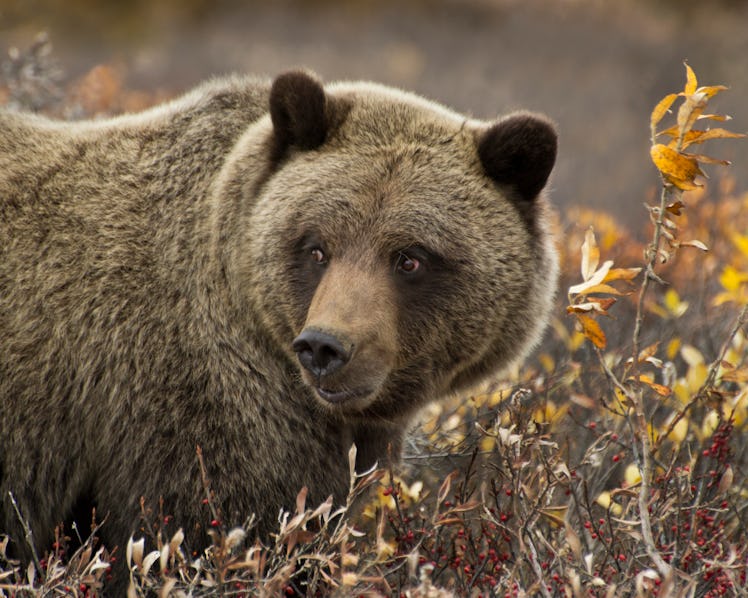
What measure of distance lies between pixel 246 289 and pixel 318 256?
400 millimetres

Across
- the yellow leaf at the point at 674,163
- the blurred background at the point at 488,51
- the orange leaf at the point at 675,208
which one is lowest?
the blurred background at the point at 488,51

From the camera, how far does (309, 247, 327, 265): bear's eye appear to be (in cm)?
432

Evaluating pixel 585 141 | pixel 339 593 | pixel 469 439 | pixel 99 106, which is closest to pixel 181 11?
pixel 585 141

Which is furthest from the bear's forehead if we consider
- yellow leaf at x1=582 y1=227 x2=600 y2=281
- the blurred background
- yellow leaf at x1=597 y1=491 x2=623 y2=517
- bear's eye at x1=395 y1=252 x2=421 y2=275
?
the blurred background

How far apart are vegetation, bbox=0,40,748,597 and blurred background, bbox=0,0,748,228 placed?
6099mm

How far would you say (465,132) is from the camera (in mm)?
4695

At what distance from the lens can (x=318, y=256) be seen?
171 inches

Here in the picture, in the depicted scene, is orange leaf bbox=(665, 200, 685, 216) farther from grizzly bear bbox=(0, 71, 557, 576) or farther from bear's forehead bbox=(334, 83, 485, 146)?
bear's forehead bbox=(334, 83, 485, 146)

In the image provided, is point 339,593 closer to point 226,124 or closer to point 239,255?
point 239,255

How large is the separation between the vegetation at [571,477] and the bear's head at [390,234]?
0.38 meters

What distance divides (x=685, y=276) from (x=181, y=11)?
19.6 metres

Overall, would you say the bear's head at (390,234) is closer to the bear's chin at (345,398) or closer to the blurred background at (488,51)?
the bear's chin at (345,398)

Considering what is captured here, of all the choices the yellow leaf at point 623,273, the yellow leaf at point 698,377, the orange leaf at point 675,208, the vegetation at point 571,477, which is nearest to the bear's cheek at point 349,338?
the vegetation at point 571,477

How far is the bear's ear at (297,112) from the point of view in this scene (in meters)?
4.41
